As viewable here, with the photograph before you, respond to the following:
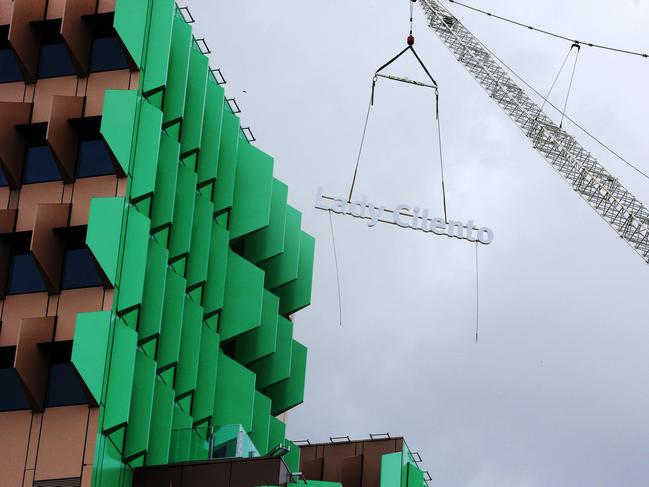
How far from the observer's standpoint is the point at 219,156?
78.5 m

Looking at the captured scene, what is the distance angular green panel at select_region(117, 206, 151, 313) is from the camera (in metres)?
62.5

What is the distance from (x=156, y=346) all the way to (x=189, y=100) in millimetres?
14157

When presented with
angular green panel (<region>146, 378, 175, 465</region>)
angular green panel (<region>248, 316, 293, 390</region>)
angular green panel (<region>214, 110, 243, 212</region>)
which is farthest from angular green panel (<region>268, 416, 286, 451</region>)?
angular green panel (<region>146, 378, 175, 465</region>)

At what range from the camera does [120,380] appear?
60.2m

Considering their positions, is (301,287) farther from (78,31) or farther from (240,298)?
(78,31)

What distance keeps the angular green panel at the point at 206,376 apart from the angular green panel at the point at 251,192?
783 cm

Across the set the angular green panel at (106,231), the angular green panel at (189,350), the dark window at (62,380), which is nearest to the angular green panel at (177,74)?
the angular green panel at (106,231)

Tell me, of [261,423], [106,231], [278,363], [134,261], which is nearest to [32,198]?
[106,231]

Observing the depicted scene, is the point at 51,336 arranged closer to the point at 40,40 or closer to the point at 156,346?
the point at 156,346

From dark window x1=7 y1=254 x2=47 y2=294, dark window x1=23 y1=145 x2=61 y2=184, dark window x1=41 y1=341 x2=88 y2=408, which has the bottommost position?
dark window x1=41 y1=341 x2=88 y2=408

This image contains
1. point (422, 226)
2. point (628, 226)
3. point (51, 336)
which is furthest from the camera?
point (628, 226)

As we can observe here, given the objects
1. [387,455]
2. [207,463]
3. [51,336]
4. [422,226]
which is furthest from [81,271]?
→ [422,226]

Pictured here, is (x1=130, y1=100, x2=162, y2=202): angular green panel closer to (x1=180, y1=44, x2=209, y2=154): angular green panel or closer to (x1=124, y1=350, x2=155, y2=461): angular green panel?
(x1=180, y1=44, x2=209, y2=154): angular green panel

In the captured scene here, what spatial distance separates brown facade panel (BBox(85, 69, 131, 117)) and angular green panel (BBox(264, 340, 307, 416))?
26.1 meters
